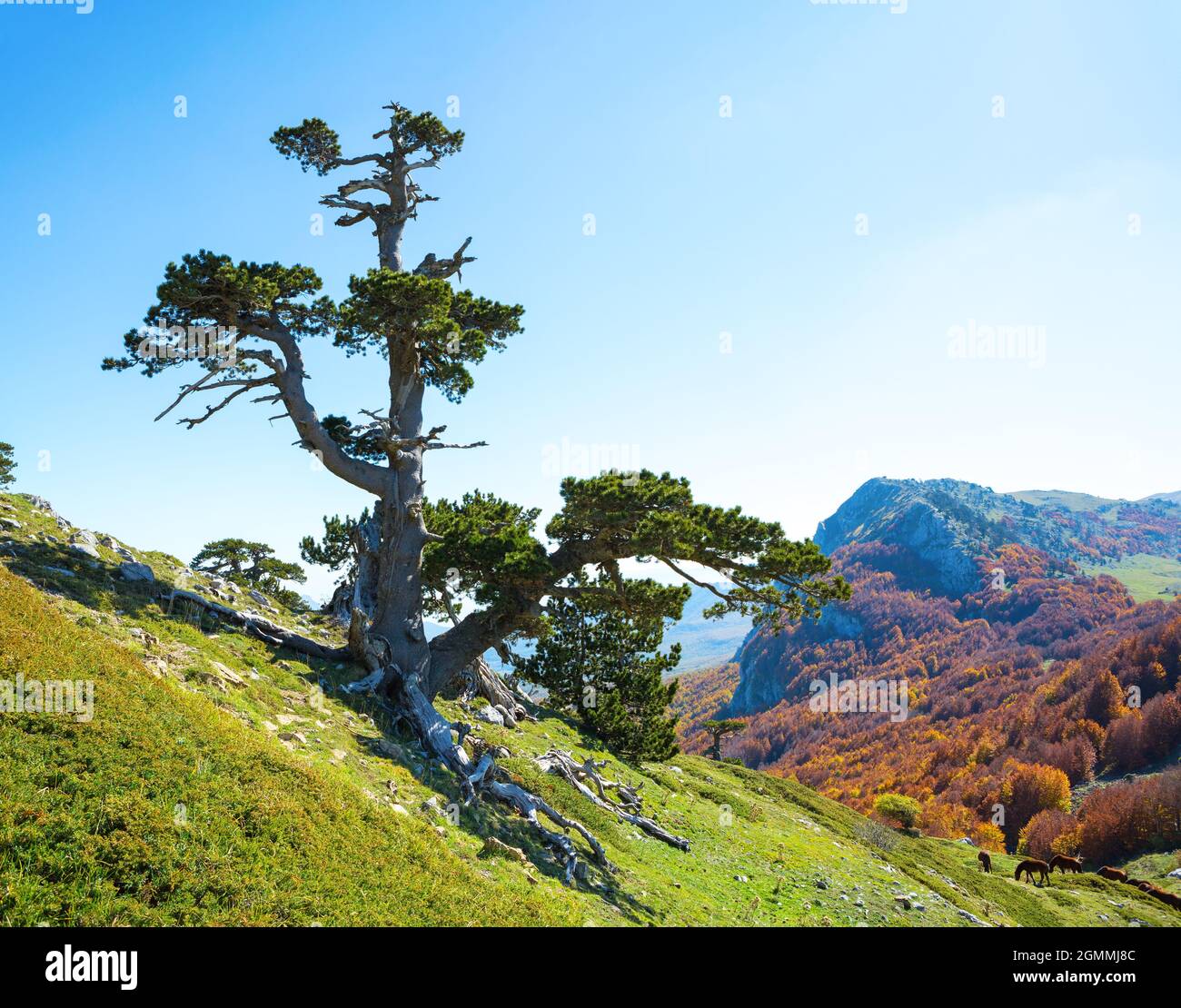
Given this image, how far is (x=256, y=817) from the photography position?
871 centimetres

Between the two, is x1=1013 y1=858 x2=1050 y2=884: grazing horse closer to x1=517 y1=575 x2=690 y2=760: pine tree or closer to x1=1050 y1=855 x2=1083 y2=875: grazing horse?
x1=1050 y1=855 x2=1083 y2=875: grazing horse

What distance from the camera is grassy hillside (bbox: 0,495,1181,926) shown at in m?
7.21

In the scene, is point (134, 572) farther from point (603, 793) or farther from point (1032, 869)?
point (1032, 869)

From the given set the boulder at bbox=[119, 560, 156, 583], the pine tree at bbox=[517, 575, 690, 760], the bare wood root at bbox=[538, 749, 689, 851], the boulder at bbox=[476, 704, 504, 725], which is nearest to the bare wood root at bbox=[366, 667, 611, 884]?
the bare wood root at bbox=[538, 749, 689, 851]

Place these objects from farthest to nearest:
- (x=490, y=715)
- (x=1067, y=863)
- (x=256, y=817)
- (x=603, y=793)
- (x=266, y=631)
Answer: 1. (x=1067, y=863)
2. (x=490, y=715)
3. (x=603, y=793)
4. (x=266, y=631)
5. (x=256, y=817)

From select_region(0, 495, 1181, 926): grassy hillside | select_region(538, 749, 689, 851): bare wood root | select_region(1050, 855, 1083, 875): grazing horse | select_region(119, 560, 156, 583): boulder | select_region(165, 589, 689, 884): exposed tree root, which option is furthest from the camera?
select_region(1050, 855, 1083, 875): grazing horse

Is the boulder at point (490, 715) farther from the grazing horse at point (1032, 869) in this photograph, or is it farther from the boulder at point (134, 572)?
the grazing horse at point (1032, 869)

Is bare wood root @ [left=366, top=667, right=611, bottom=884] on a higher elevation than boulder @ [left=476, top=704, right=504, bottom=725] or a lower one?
higher

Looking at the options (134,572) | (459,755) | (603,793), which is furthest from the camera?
(603,793)

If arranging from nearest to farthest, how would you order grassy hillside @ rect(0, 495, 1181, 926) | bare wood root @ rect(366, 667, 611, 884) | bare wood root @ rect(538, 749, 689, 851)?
1. grassy hillside @ rect(0, 495, 1181, 926)
2. bare wood root @ rect(366, 667, 611, 884)
3. bare wood root @ rect(538, 749, 689, 851)

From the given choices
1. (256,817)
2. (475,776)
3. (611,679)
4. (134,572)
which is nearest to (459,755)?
(475,776)

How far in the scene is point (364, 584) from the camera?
25.1 m

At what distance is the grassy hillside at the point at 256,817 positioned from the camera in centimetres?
721

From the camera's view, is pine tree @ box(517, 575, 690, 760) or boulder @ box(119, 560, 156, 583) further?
pine tree @ box(517, 575, 690, 760)
